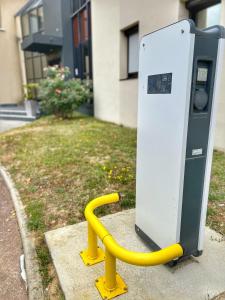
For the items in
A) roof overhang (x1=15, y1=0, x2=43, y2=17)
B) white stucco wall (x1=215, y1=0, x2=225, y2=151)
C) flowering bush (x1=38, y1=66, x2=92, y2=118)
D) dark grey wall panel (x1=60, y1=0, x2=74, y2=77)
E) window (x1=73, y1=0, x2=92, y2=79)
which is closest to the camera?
white stucco wall (x1=215, y1=0, x2=225, y2=151)

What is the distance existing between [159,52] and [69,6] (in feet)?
35.5

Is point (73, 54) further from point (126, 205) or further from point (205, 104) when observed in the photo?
point (205, 104)

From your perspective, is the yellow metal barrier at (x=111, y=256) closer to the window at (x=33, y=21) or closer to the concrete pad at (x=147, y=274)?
the concrete pad at (x=147, y=274)

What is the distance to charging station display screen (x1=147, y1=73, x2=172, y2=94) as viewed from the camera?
1528 millimetres

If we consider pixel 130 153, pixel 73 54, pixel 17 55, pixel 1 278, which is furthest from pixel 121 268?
pixel 17 55

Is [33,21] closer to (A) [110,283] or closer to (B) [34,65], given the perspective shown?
(B) [34,65]

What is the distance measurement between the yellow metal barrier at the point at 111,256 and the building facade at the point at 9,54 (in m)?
14.4

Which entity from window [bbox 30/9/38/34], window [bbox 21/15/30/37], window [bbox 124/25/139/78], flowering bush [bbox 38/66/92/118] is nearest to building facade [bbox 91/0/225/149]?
window [bbox 124/25/139/78]

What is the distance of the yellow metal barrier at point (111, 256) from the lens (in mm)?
1382

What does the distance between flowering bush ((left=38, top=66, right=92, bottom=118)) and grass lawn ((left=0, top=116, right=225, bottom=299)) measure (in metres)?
2.68

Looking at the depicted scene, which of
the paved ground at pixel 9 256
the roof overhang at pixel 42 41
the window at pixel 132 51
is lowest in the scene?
the paved ground at pixel 9 256

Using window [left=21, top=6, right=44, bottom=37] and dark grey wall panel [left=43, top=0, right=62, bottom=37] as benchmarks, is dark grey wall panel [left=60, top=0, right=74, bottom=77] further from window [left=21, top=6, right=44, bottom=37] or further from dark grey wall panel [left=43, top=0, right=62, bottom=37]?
window [left=21, top=6, right=44, bottom=37]

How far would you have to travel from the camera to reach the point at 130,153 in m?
4.69

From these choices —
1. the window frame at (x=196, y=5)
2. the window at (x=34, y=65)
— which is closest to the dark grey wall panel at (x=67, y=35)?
the window at (x=34, y=65)
